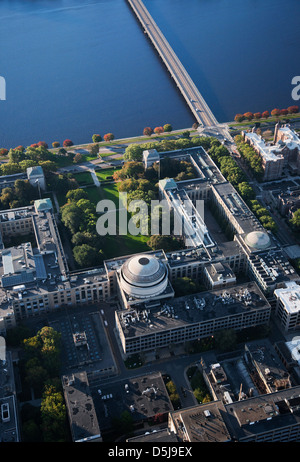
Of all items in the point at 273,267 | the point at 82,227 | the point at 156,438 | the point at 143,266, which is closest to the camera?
the point at 156,438

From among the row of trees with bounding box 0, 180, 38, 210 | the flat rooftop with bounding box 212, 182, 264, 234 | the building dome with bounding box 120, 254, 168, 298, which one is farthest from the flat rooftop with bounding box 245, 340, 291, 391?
the row of trees with bounding box 0, 180, 38, 210

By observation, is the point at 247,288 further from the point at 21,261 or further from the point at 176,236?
the point at 21,261

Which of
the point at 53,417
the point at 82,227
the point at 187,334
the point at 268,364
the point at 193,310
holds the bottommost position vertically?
the point at 53,417

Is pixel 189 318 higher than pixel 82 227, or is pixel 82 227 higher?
pixel 82 227

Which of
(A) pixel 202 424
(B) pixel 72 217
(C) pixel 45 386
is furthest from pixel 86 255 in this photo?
(A) pixel 202 424

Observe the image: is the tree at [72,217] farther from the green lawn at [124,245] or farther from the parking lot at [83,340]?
the parking lot at [83,340]

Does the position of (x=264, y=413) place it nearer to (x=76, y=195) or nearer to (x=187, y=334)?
(x=187, y=334)

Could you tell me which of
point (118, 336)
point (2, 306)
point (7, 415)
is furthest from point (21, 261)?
point (7, 415)
